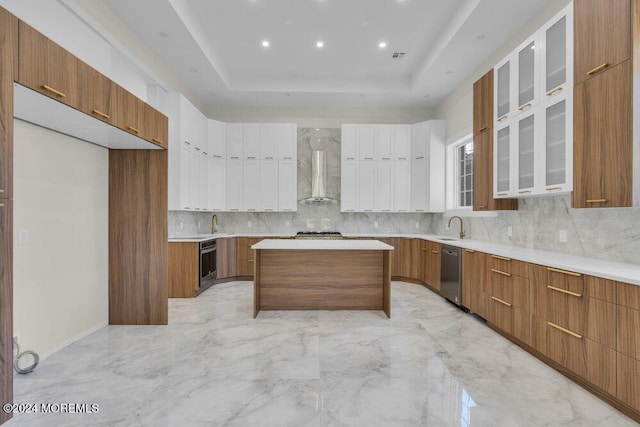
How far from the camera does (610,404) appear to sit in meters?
1.96

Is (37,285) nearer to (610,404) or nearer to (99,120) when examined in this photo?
(99,120)

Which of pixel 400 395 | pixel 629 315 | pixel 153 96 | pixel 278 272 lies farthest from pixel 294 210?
pixel 629 315

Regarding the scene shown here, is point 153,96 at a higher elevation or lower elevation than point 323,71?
lower

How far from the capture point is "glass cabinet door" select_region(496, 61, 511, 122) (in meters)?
3.28

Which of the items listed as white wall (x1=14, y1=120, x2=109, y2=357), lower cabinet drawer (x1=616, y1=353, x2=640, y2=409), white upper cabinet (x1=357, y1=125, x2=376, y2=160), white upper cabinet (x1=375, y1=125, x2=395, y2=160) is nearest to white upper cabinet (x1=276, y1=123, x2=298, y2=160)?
white upper cabinet (x1=357, y1=125, x2=376, y2=160)

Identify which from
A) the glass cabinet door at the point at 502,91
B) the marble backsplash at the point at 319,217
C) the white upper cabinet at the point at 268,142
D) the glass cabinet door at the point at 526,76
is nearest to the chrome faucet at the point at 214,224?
the marble backsplash at the point at 319,217

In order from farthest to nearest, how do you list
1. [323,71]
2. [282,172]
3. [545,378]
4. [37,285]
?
[282,172] → [323,71] → [37,285] → [545,378]

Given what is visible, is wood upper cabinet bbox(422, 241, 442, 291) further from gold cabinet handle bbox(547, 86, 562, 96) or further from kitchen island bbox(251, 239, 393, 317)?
gold cabinet handle bbox(547, 86, 562, 96)

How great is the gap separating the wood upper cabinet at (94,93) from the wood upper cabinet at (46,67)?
0.06 metres

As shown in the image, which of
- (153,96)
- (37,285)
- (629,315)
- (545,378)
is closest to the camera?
(629,315)

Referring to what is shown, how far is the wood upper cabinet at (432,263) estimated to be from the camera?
4.59m

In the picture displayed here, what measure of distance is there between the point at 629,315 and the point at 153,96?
17.9ft

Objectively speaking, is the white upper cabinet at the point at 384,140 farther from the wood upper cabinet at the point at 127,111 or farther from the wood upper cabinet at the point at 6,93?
the wood upper cabinet at the point at 6,93

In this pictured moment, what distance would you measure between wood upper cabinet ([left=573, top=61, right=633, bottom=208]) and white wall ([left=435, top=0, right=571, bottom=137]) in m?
1.45
